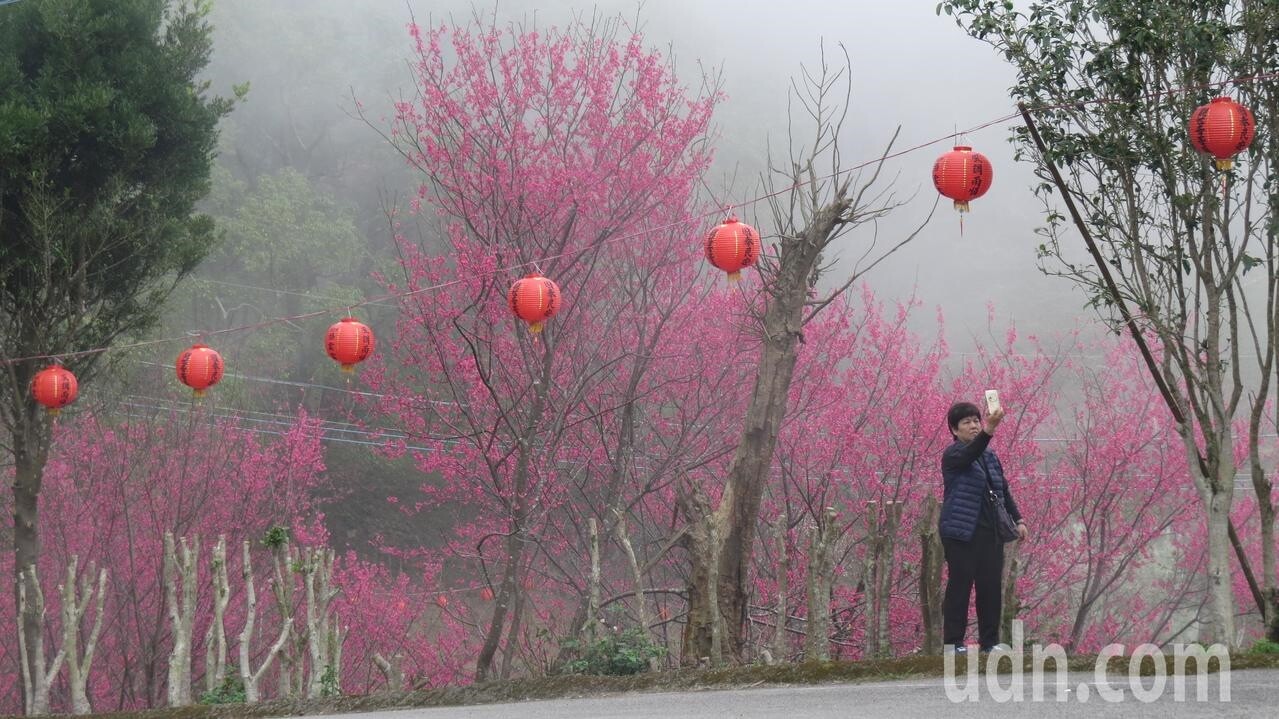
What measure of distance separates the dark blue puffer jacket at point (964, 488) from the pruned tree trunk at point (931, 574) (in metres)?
0.41

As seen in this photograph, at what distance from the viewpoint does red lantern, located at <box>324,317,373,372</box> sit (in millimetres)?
7258

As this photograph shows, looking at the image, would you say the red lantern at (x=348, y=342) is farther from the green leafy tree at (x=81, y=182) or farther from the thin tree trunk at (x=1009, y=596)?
the thin tree trunk at (x=1009, y=596)

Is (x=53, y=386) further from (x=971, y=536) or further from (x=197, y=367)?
(x=971, y=536)

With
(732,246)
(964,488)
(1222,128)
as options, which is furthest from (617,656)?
(1222,128)

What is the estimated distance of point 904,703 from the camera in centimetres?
402

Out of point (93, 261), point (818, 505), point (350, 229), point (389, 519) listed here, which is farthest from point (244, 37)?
point (818, 505)

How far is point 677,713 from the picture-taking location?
4.26 meters

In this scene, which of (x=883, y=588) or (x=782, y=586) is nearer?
(x=782, y=586)

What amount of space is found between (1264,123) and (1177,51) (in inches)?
Result: 22.2

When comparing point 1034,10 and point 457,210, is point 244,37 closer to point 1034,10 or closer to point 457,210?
point 457,210

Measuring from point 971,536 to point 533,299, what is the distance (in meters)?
2.94

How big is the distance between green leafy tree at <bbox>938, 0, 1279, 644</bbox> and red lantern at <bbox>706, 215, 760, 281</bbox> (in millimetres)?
1559

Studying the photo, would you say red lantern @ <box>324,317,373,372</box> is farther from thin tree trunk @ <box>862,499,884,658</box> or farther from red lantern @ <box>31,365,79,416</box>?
thin tree trunk @ <box>862,499,884,658</box>

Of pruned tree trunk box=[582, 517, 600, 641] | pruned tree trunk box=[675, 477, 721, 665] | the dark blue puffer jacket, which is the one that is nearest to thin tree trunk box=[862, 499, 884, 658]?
the dark blue puffer jacket
